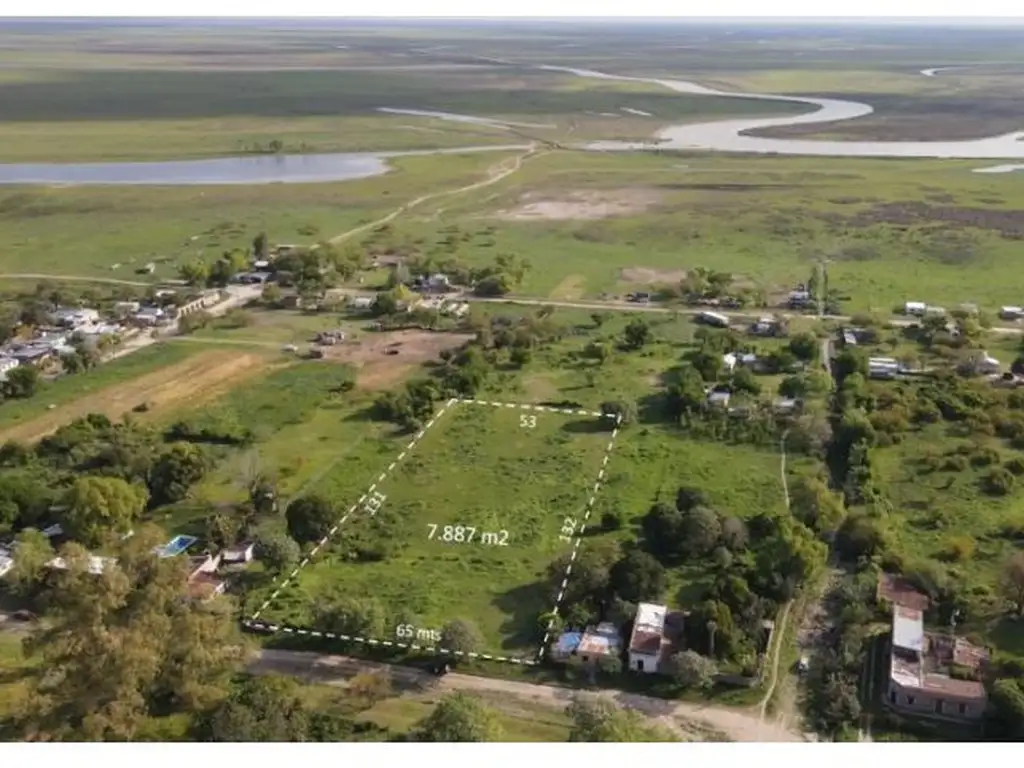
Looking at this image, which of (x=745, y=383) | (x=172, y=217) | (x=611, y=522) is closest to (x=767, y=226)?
(x=745, y=383)

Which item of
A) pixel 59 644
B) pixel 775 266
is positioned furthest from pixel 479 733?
pixel 775 266

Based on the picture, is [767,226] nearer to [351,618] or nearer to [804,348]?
[804,348]

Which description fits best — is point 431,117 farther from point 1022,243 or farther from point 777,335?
point 777,335

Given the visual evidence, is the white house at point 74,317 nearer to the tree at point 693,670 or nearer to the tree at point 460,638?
the tree at point 460,638

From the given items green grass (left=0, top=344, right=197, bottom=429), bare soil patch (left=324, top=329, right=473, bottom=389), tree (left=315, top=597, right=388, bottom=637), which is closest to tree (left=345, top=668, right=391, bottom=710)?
tree (left=315, top=597, right=388, bottom=637)

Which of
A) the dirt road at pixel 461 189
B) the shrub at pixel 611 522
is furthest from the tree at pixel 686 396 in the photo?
the dirt road at pixel 461 189
